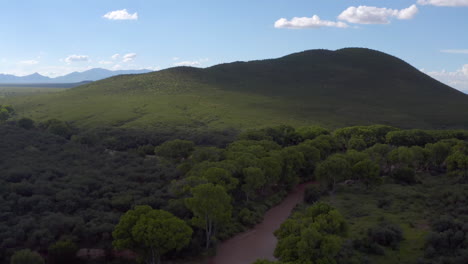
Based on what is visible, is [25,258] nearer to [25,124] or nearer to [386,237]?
[386,237]

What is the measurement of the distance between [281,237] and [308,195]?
1781 centimetres

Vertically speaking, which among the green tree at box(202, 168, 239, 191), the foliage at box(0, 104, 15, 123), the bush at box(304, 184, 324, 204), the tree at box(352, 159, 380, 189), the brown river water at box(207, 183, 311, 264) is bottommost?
the brown river water at box(207, 183, 311, 264)

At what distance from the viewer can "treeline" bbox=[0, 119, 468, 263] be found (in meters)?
29.5

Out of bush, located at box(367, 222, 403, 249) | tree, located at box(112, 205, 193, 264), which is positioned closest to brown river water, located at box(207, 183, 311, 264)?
tree, located at box(112, 205, 193, 264)

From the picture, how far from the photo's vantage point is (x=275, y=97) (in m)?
128

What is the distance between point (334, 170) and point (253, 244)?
1580 cm

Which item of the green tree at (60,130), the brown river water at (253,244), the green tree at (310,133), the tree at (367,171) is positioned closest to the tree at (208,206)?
the brown river water at (253,244)

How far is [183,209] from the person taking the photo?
33.0 metres

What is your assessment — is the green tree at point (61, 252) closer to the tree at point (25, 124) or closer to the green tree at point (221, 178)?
the green tree at point (221, 178)

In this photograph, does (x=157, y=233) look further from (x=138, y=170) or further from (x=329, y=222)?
(x=138, y=170)

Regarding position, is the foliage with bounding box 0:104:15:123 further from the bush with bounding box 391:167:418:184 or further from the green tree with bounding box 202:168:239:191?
the bush with bounding box 391:167:418:184

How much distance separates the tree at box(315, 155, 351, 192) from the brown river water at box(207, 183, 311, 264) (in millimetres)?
6724

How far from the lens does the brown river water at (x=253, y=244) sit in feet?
102

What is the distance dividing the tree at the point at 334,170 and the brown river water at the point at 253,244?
6724mm
